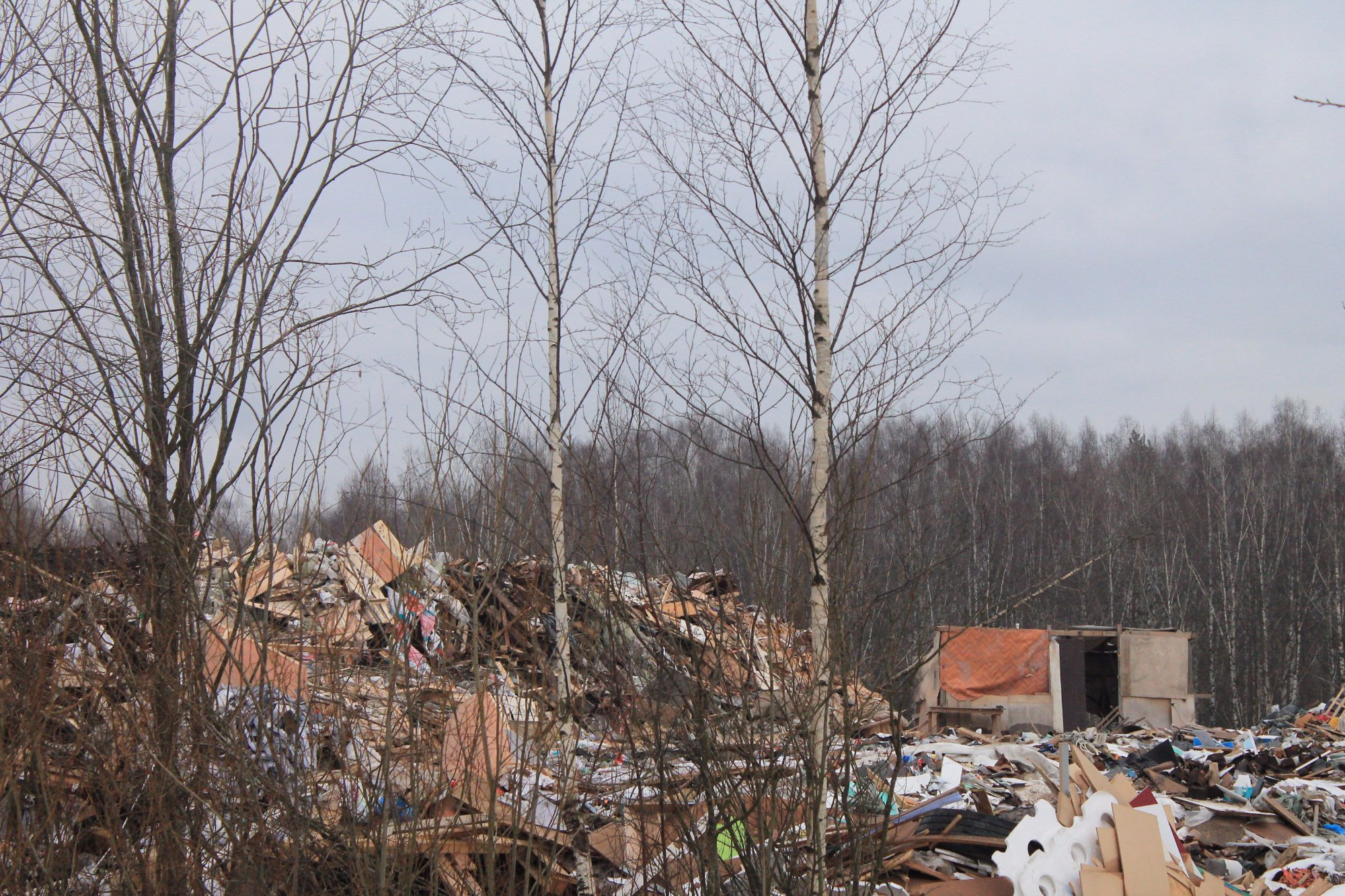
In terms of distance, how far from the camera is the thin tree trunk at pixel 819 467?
154 inches

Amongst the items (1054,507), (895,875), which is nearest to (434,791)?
(895,875)

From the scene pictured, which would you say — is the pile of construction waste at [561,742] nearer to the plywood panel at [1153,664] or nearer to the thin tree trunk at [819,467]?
the thin tree trunk at [819,467]

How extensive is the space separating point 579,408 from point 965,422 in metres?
2.08

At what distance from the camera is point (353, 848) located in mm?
3486

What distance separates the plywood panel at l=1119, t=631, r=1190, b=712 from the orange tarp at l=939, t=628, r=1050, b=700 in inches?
69.0

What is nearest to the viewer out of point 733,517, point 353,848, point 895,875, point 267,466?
point 353,848

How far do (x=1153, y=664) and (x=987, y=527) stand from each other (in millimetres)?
14972

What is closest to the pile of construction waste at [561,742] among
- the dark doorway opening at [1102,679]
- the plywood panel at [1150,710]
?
the plywood panel at [1150,710]

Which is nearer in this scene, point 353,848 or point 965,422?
point 353,848

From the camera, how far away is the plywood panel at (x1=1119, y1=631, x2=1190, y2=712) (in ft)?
54.7

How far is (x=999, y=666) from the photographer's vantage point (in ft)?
53.1

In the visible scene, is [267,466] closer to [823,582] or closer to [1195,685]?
[823,582]

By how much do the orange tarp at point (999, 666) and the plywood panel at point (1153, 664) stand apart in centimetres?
175

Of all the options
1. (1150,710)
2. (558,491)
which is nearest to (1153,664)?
(1150,710)
